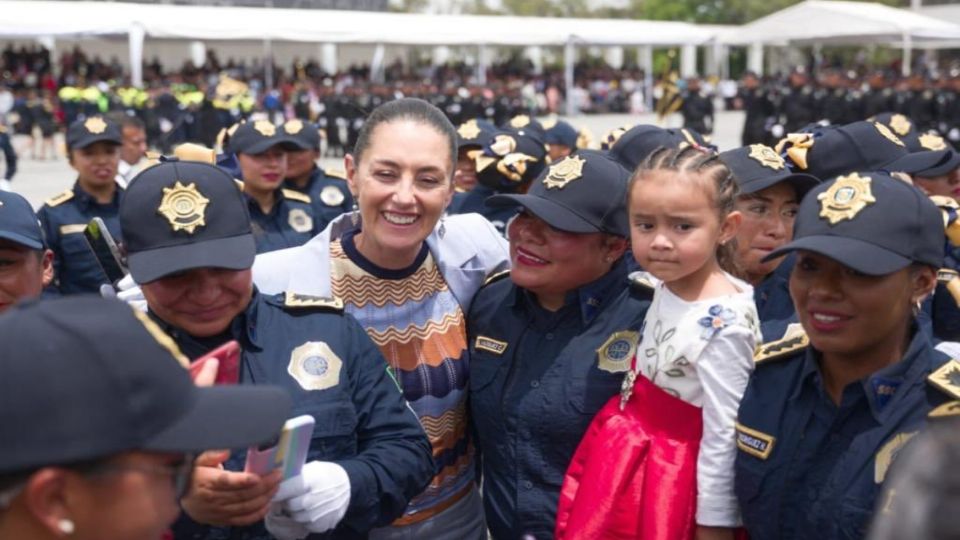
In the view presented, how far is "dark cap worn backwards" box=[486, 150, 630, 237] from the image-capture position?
2.86m

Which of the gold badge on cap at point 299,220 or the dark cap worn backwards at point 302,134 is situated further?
the dark cap worn backwards at point 302,134

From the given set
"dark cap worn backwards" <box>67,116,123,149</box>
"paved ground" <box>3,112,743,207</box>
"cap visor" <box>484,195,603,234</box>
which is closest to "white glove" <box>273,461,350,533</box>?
"cap visor" <box>484,195,603,234</box>

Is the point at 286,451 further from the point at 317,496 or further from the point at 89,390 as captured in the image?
the point at 89,390

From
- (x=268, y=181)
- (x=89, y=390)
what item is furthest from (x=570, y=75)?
(x=89, y=390)

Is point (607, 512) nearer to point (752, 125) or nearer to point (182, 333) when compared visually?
point (182, 333)

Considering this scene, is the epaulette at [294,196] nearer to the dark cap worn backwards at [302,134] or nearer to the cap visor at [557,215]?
the dark cap worn backwards at [302,134]

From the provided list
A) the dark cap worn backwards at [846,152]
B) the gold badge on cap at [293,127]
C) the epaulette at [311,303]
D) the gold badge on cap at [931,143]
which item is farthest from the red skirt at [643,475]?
the gold badge on cap at [293,127]

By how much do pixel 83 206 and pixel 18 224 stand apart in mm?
3631

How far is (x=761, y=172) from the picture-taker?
3549mm

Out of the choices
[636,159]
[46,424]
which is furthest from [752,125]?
[46,424]

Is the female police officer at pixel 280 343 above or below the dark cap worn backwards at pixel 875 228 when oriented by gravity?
below

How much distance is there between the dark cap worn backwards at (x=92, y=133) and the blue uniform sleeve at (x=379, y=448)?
514cm

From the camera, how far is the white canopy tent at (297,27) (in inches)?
942

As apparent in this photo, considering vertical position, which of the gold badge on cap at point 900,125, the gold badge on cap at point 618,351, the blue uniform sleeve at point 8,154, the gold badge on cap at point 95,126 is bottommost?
the blue uniform sleeve at point 8,154
